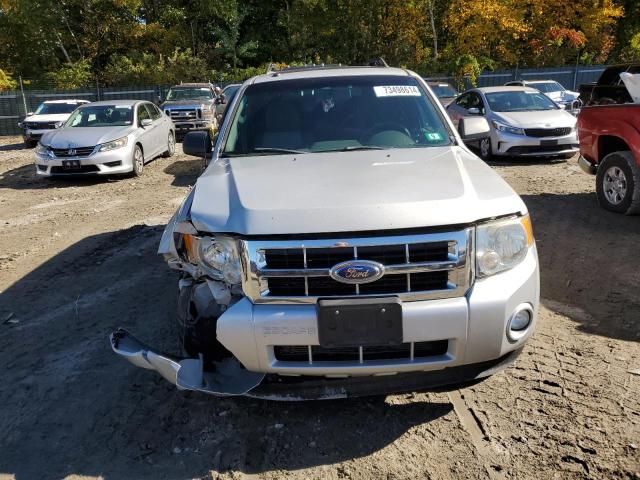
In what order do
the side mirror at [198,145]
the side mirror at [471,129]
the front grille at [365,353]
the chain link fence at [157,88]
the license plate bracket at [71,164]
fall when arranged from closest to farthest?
the front grille at [365,353] < the side mirror at [471,129] < the side mirror at [198,145] < the license plate bracket at [71,164] < the chain link fence at [157,88]

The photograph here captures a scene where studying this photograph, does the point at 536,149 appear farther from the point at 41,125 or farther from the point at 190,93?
the point at 41,125

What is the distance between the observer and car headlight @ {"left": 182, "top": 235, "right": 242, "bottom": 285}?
9.26 feet

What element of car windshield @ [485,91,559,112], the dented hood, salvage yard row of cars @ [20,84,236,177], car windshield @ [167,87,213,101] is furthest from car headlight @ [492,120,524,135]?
car windshield @ [167,87,213,101]

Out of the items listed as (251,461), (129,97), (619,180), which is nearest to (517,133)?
(619,180)

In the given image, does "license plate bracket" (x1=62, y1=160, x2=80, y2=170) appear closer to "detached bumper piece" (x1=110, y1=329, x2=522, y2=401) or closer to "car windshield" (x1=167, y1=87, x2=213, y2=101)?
"detached bumper piece" (x1=110, y1=329, x2=522, y2=401)

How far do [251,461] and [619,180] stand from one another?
20.5 ft

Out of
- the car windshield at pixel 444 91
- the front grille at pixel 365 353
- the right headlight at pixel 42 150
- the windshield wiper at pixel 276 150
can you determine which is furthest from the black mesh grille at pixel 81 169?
the car windshield at pixel 444 91

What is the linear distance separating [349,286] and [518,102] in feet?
36.7

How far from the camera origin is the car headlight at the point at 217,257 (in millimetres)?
2822

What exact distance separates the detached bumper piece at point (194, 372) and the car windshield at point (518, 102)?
35.8ft

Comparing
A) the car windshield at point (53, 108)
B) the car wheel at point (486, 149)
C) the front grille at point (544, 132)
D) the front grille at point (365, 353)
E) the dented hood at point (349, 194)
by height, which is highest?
the dented hood at point (349, 194)

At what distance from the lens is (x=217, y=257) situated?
2893mm

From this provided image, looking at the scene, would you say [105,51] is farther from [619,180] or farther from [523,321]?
[523,321]

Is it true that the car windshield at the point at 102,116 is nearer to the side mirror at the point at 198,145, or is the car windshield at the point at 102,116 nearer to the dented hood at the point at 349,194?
the side mirror at the point at 198,145
